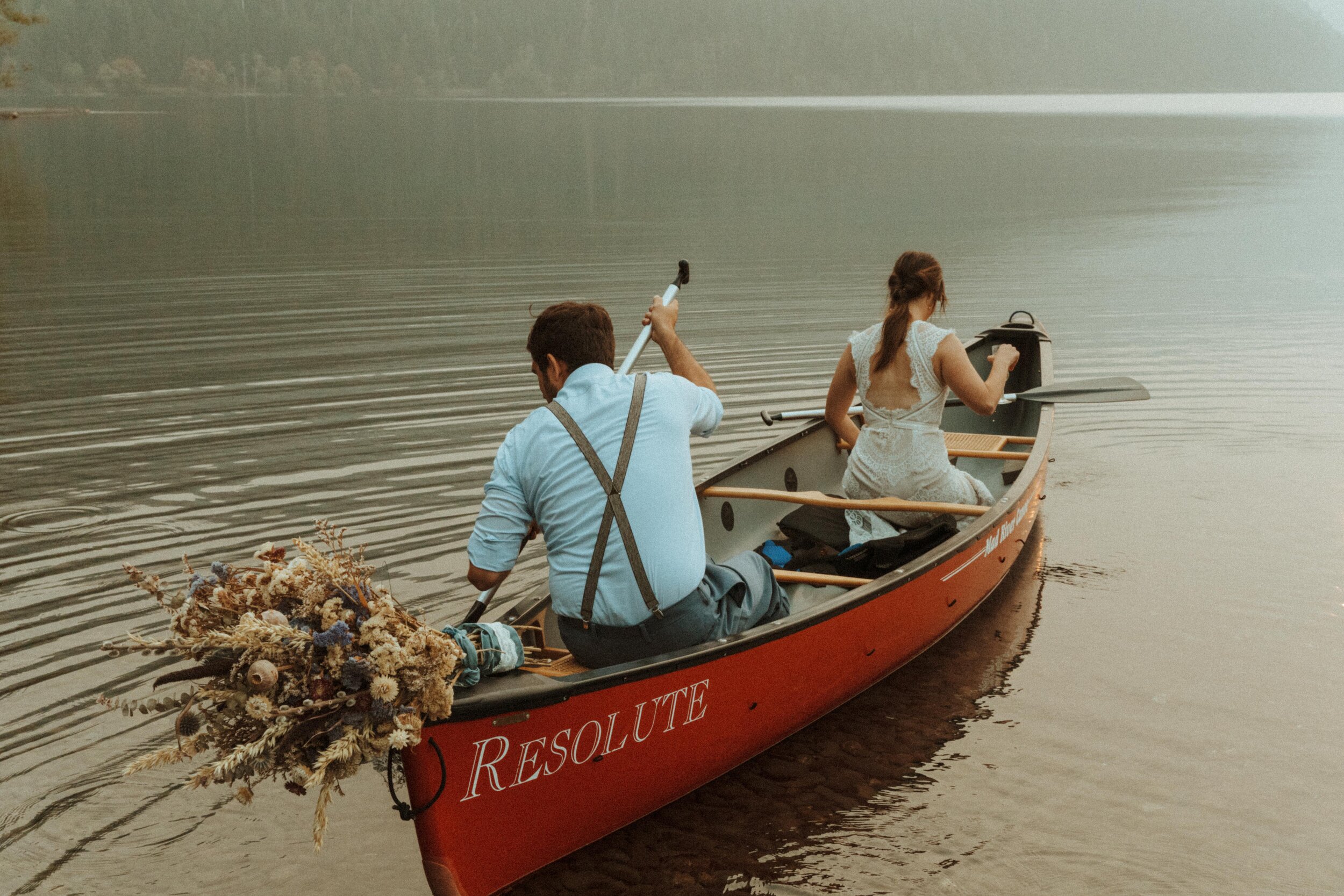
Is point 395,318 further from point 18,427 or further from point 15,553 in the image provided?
point 15,553

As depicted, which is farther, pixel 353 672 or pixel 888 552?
pixel 888 552

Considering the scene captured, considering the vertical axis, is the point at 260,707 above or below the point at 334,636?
below

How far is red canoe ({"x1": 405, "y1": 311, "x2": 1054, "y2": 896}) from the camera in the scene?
4.03m

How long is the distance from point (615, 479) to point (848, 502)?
2830mm

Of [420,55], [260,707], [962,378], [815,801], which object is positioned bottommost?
[815,801]

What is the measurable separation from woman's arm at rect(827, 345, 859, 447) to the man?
2313 mm

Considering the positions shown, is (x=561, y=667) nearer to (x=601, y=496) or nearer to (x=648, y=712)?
(x=648, y=712)

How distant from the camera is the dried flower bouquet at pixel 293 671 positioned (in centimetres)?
337

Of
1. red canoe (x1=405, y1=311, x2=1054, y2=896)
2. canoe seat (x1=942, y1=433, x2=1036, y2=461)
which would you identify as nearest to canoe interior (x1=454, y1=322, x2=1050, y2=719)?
red canoe (x1=405, y1=311, x2=1054, y2=896)

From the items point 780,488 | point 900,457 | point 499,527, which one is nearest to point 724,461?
point 780,488

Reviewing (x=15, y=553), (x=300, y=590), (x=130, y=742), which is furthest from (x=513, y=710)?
(x=15, y=553)

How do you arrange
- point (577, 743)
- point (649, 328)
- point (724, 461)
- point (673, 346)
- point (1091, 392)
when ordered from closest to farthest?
point (577, 743) → point (673, 346) → point (649, 328) → point (1091, 392) → point (724, 461)

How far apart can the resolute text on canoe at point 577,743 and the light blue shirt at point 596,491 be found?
39 centimetres

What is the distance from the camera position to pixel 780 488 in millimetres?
7711
